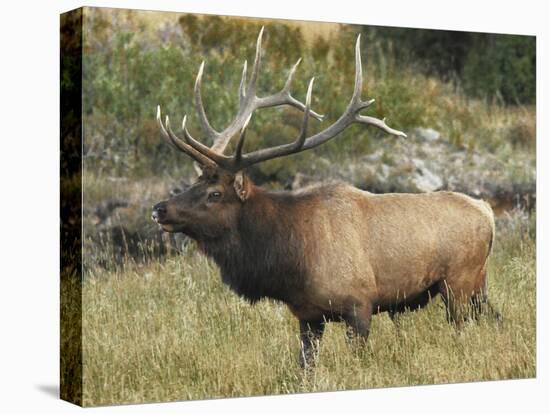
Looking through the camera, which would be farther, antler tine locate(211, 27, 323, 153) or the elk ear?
antler tine locate(211, 27, 323, 153)

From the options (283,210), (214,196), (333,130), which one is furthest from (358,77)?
(214,196)

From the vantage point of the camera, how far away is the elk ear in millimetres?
9266

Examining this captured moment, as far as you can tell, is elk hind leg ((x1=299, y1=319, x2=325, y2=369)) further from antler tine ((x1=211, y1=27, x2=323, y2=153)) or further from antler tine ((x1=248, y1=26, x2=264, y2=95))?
antler tine ((x1=248, y1=26, x2=264, y2=95))

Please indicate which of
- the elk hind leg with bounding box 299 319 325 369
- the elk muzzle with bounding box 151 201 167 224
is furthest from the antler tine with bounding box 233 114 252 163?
the elk hind leg with bounding box 299 319 325 369

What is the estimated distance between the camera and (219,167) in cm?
930

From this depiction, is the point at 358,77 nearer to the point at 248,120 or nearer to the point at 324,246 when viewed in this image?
the point at 248,120

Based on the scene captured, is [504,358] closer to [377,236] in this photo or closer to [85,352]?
[377,236]

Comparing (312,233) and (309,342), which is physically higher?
(312,233)

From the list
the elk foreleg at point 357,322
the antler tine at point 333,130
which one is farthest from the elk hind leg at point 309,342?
the antler tine at point 333,130

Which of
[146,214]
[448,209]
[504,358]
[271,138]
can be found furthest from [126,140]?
[504,358]

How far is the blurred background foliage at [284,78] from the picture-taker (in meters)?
9.34

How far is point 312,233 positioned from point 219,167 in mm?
901

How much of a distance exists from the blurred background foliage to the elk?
24cm

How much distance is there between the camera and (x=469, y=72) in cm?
1093
